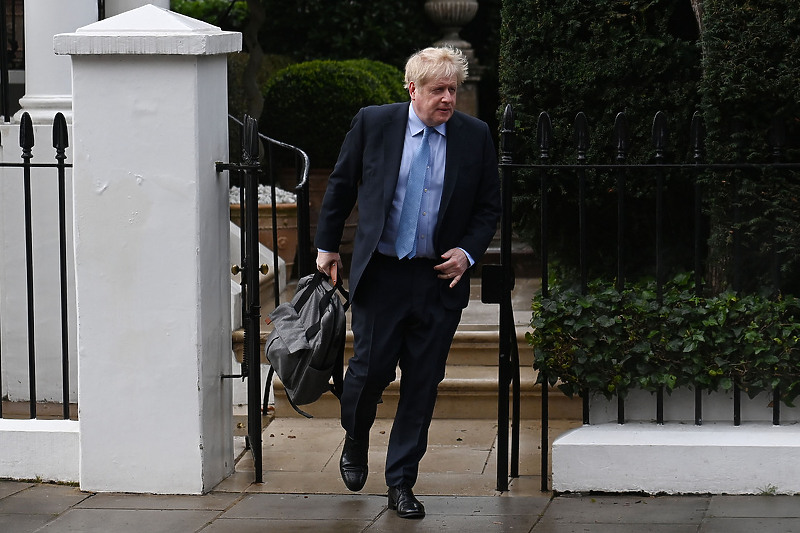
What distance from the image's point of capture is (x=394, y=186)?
4602 millimetres

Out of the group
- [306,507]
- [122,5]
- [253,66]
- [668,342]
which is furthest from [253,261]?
[253,66]

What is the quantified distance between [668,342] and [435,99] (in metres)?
1.36

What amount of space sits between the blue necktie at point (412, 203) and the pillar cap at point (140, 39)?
37.4 inches

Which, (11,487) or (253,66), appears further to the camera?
(253,66)

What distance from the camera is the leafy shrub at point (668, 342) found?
4848 millimetres

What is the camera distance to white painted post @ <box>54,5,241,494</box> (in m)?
4.86

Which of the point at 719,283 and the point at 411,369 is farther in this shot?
the point at 719,283

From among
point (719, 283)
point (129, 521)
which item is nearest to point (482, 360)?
point (719, 283)

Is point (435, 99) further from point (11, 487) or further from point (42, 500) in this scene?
point (11, 487)

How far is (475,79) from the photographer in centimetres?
1129

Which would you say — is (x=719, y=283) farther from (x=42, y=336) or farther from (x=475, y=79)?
(x=475, y=79)

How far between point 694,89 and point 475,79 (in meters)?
5.45

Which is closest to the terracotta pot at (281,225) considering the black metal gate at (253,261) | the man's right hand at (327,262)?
the black metal gate at (253,261)

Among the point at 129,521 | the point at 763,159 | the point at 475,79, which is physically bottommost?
the point at 129,521
